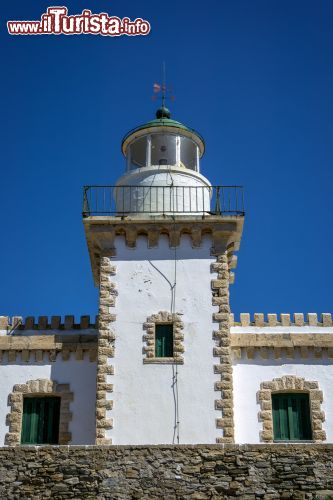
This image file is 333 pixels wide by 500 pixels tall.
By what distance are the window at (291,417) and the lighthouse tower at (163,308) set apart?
5.65ft

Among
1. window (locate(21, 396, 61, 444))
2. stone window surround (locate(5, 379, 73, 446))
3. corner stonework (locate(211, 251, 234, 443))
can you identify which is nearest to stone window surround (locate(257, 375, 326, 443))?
corner stonework (locate(211, 251, 234, 443))

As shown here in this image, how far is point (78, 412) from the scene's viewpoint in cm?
1919

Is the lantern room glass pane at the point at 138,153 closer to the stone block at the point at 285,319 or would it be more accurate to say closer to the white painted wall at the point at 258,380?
the stone block at the point at 285,319

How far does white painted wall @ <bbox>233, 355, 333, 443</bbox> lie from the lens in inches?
744

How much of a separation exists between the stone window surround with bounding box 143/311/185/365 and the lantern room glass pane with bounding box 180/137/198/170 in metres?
5.15

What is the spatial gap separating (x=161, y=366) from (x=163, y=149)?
6989 mm

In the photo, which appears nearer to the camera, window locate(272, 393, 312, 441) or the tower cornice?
window locate(272, 393, 312, 441)

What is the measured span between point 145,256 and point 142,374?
3.21 metres

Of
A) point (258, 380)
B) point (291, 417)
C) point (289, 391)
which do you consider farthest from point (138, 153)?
point (291, 417)

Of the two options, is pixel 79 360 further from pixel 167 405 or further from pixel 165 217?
pixel 165 217

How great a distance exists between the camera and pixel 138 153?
75.5ft

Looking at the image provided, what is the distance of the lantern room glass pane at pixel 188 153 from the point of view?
22250 millimetres

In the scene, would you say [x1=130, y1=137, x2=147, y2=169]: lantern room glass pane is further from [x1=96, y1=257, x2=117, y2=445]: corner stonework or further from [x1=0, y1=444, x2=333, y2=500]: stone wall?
[x1=0, y1=444, x2=333, y2=500]: stone wall

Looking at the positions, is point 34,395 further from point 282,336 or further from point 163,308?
point 282,336
